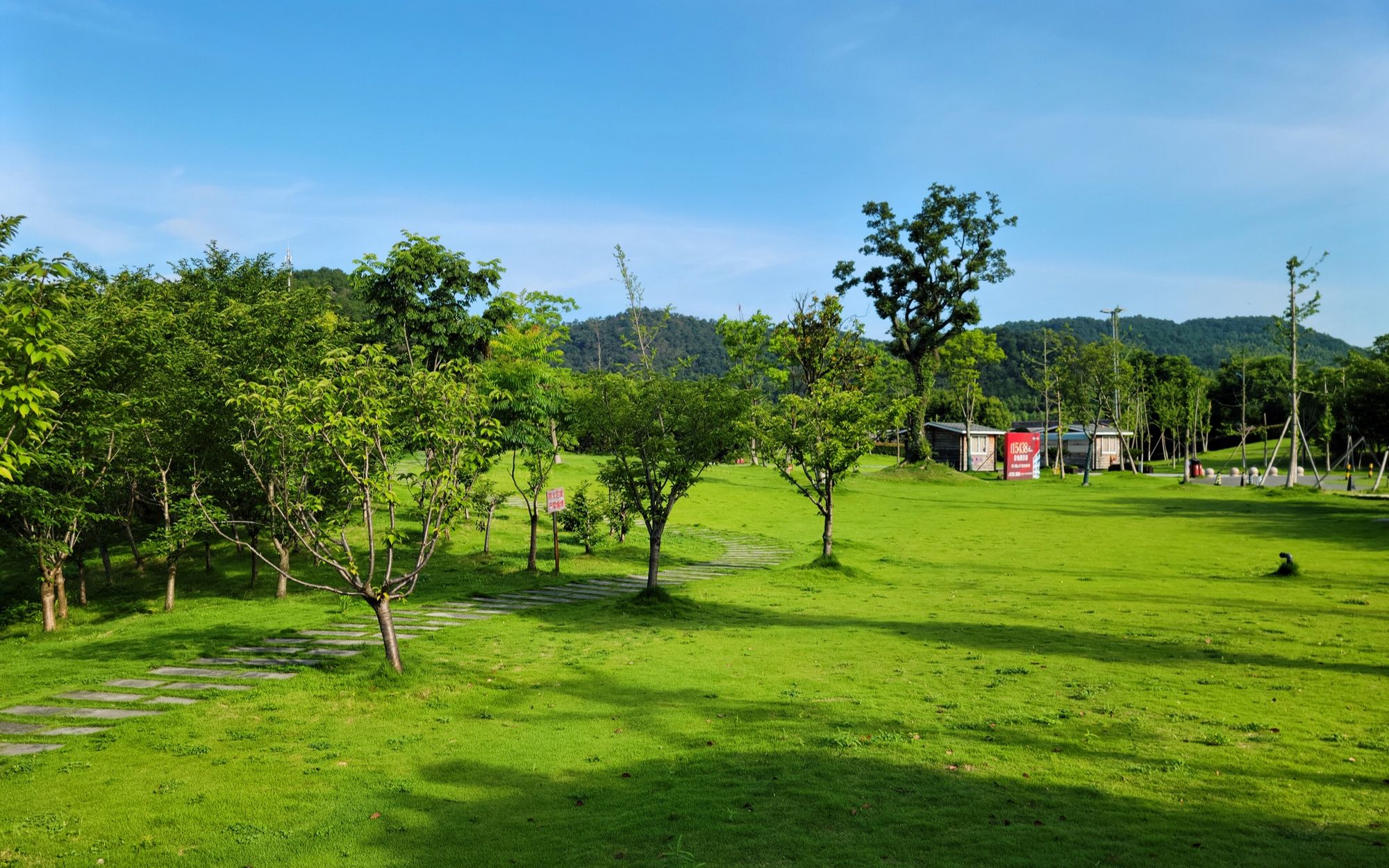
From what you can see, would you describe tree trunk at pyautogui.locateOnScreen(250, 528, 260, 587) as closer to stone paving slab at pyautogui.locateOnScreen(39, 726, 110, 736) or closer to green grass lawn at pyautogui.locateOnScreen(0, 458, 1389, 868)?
green grass lawn at pyautogui.locateOnScreen(0, 458, 1389, 868)

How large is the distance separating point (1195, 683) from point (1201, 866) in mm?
6072

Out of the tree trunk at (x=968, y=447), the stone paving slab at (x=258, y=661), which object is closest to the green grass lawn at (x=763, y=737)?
the stone paving slab at (x=258, y=661)

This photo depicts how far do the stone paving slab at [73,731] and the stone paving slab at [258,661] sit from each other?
9.79ft

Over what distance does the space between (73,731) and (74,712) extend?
969mm

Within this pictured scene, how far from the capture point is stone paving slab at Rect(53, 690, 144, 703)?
35.6ft

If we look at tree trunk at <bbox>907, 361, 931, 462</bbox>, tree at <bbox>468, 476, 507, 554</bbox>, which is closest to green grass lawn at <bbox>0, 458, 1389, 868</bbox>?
tree at <bbox>468, 476, 507, 554</bbox>

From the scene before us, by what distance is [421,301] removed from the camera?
27484mm

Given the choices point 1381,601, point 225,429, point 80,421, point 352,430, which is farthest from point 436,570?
point 1381,601

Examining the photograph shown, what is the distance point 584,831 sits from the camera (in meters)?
6.69

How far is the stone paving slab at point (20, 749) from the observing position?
873 centimetres

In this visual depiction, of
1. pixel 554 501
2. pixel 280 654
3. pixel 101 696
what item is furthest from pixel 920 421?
pixel 101 696

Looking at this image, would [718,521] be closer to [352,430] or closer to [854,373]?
[854,373]

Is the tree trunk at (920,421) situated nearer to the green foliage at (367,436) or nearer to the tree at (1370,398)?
the tree at (1370,398)

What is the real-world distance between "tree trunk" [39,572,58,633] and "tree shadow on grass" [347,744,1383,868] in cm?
1434
